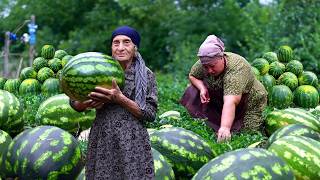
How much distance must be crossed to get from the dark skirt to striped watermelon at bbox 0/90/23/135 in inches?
74.4

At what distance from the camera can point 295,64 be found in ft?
25.7

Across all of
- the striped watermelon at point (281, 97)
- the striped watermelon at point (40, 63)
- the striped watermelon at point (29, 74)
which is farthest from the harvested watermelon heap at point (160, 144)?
the striped watermelon at point (29, 74)

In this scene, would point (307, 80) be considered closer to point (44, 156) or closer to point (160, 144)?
point (160, 144)

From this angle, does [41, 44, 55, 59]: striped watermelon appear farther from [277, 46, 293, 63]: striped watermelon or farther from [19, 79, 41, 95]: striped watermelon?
[277, 46, 293, 63]: striped watermelon

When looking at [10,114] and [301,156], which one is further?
[10,114]

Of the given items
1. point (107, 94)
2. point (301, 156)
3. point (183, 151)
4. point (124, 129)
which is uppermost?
point (107, 94)

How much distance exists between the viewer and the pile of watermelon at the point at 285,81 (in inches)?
297

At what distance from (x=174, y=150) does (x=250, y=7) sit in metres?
15.2

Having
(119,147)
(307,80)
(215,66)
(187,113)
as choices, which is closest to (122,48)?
(119,147)

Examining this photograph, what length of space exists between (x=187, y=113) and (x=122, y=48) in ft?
10.3

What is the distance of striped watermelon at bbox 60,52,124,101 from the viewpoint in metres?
3.23

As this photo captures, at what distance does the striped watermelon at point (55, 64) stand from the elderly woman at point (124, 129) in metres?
4.27

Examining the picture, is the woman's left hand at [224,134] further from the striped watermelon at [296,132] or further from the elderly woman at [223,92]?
the striped watermelon at [296,132]

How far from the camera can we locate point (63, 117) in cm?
539
